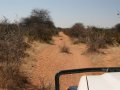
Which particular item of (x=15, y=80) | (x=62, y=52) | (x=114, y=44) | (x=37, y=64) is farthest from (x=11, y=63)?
(x=114, y=44)

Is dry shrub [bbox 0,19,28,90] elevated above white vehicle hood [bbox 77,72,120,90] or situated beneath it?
situated beneath

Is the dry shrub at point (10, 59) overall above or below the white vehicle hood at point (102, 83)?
below

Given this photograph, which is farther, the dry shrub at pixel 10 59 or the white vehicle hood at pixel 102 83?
the dry shrub at pixel 10 59

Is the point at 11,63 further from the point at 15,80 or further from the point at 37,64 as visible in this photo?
the point at 37,64

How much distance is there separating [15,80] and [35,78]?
5.20ft

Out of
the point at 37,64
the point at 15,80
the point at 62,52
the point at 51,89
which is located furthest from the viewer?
the point at 62,52

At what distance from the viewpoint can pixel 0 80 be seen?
29.7 feet

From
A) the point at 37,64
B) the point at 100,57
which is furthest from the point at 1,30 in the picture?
the point at 100,57

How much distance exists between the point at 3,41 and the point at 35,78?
1887 mm

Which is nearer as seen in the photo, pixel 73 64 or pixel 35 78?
pixel 35 78

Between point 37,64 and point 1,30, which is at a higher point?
point 1,30

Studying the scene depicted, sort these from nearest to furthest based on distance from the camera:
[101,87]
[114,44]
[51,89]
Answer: [101,87] < [51,89] < [114,44]

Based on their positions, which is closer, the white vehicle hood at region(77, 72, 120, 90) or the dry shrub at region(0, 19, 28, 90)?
the white vehicle hood at region(77, 72, 120, 90)

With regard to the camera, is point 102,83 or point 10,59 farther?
point 10,59
